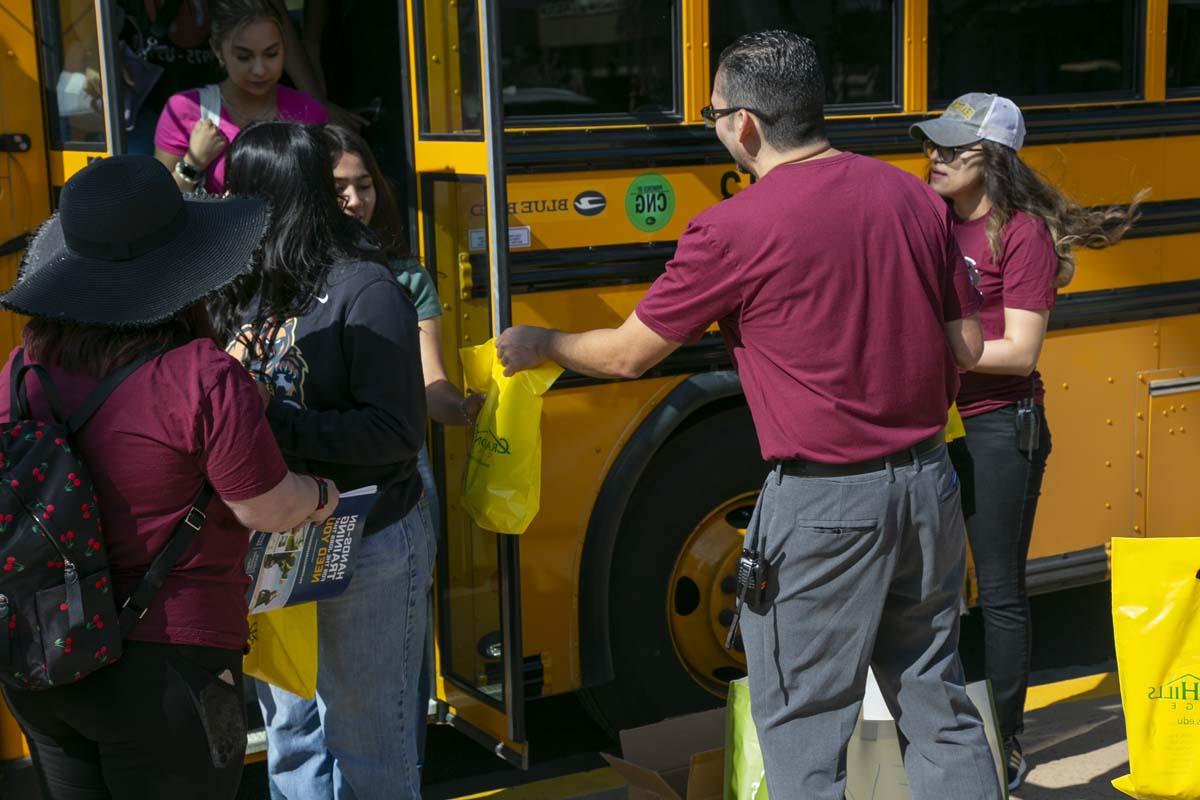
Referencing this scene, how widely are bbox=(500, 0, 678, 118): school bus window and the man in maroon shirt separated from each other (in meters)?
0.98

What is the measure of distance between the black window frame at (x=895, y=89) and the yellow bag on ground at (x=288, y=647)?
207cm

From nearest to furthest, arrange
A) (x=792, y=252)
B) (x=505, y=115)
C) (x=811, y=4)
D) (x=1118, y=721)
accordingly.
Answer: (x=792, y=252)
(x=505, y=115)
(x=811, y=4)
(x=1118, y=721)

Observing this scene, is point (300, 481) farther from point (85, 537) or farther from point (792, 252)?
point (792, 252)

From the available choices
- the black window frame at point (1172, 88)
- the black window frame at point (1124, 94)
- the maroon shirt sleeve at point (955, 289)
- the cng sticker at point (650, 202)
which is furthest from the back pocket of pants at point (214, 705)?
the black window frame at point (1172, 88)

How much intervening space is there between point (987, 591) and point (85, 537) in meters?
2.24

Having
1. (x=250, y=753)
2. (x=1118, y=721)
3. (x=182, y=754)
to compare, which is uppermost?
(x=182, y=754)

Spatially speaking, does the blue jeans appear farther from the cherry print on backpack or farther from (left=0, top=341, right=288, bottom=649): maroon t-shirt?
the cherry print on backpack

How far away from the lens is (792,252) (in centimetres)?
249

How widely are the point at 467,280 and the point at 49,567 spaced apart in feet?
5.43

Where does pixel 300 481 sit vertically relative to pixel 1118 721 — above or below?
above

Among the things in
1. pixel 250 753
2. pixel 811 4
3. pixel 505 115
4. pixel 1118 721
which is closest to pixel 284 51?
pixel 505 115

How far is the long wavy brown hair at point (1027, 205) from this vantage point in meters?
3.41

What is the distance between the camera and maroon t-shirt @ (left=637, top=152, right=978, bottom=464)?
251cm

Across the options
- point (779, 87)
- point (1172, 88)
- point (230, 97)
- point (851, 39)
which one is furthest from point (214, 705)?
point (1172, 88)
